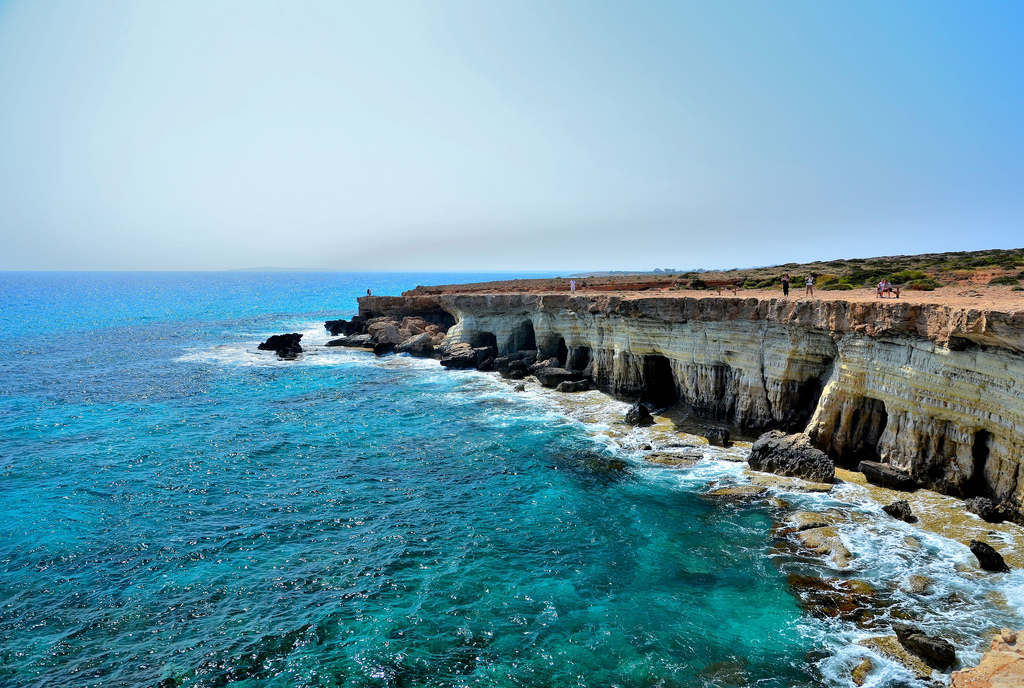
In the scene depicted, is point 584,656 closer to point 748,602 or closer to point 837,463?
point 748,602

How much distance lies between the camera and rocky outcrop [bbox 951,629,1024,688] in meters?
9.33

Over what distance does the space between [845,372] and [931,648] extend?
523 inches

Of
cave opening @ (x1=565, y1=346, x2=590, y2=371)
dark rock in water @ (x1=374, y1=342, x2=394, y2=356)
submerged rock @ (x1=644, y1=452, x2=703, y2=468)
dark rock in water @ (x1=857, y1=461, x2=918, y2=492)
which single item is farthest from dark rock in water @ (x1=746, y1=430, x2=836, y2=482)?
dark rock in water @ (x1=374, y1=342, x2=394, y2=356)

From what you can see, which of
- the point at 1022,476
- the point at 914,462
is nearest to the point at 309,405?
the point at 914,462

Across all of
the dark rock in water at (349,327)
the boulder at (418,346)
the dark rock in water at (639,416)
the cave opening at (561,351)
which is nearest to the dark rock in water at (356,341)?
the dark rock in water at (349,327)

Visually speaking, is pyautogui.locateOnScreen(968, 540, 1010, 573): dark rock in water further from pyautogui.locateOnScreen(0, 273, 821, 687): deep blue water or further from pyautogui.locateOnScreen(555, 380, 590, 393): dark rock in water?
pyautogui.locateOnScreen(555, 380, 590, 393): dark rock in water

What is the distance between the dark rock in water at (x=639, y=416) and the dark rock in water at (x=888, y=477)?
11.0 m

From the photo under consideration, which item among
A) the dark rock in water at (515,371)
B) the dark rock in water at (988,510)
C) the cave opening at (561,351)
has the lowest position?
the dark rock in water at (988,510)

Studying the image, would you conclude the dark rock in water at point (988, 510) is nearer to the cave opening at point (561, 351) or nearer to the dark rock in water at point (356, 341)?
the cave opening at point (561, 351)

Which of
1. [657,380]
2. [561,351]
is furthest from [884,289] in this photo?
[561,351]

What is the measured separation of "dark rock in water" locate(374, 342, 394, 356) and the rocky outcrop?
166 feet

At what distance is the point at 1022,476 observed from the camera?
58.2ft

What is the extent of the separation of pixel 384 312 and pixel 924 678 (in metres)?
59.8

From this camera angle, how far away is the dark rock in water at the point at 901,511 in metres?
18.8
